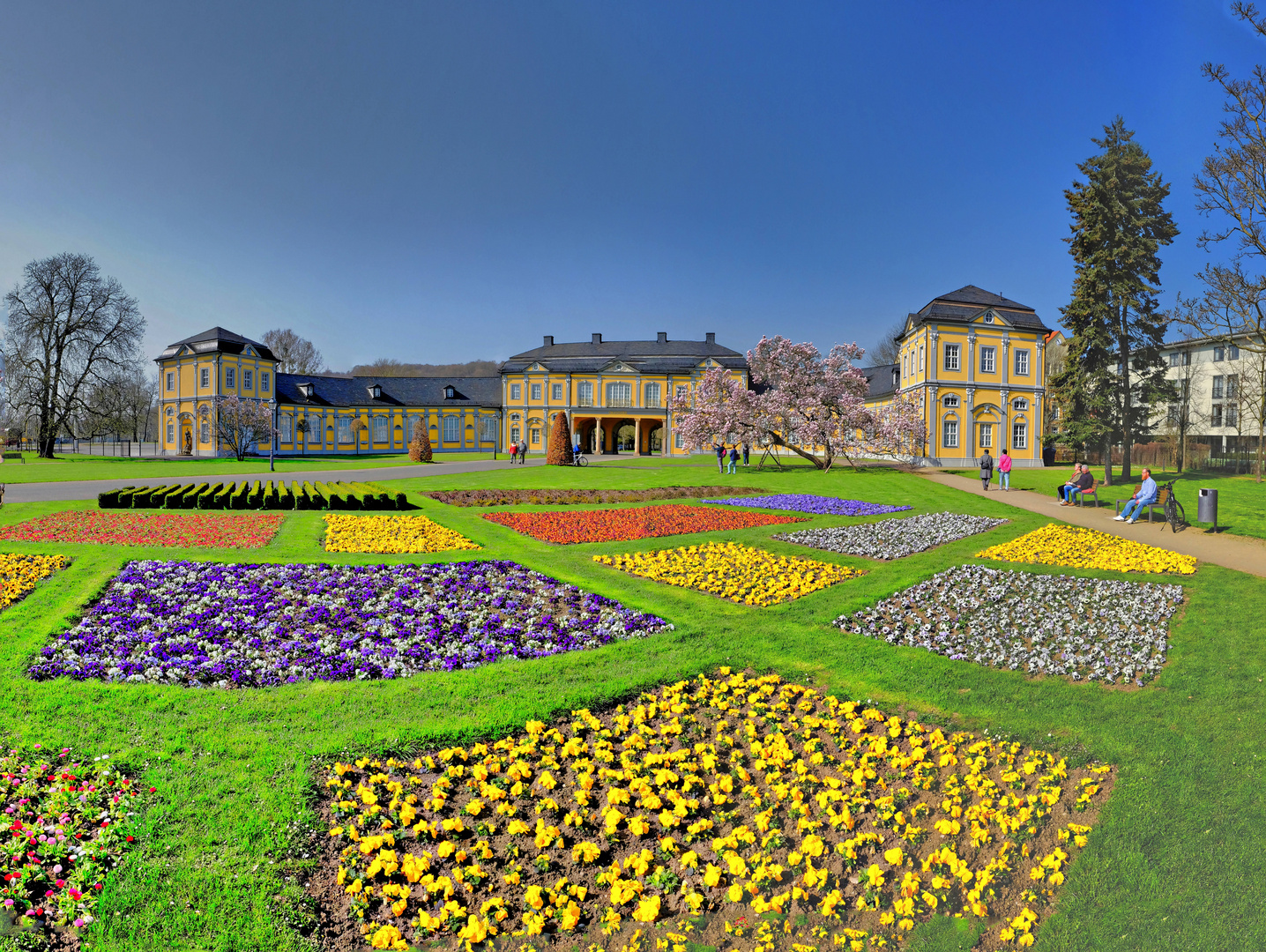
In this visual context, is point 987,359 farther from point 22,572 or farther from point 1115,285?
point 22,572

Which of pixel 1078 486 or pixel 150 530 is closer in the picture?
pixel 150 530

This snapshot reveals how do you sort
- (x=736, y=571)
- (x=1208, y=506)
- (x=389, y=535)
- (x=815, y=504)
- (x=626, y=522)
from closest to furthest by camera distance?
(x=736, y=571) → (x=389, y=535) → (x=1208, y=506) → (x=626, y=522) → (x=815, y=504)

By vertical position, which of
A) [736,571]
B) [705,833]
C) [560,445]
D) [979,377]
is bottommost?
[705,833]

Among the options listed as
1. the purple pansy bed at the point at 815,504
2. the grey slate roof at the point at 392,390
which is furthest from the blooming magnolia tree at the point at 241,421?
the purple pansy bed at the point at 815,504

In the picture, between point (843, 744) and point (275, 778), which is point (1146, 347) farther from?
point (275, 778)

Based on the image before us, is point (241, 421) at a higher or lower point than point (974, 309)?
lower

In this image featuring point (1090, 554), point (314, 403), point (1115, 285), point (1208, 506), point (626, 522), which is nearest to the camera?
point (1090, 554)

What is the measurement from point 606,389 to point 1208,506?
178ft

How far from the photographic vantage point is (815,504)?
18.5m

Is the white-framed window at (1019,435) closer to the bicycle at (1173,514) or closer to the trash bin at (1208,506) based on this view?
the bicycle at (1173,514)

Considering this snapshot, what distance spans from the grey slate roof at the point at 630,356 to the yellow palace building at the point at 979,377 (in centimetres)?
2710

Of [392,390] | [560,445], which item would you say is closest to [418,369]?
[392,390]

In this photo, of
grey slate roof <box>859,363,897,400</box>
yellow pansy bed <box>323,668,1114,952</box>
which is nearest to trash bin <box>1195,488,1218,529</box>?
yellow pansy bed <box>323,668,1114,952</box>

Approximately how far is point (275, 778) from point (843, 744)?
3677mm
